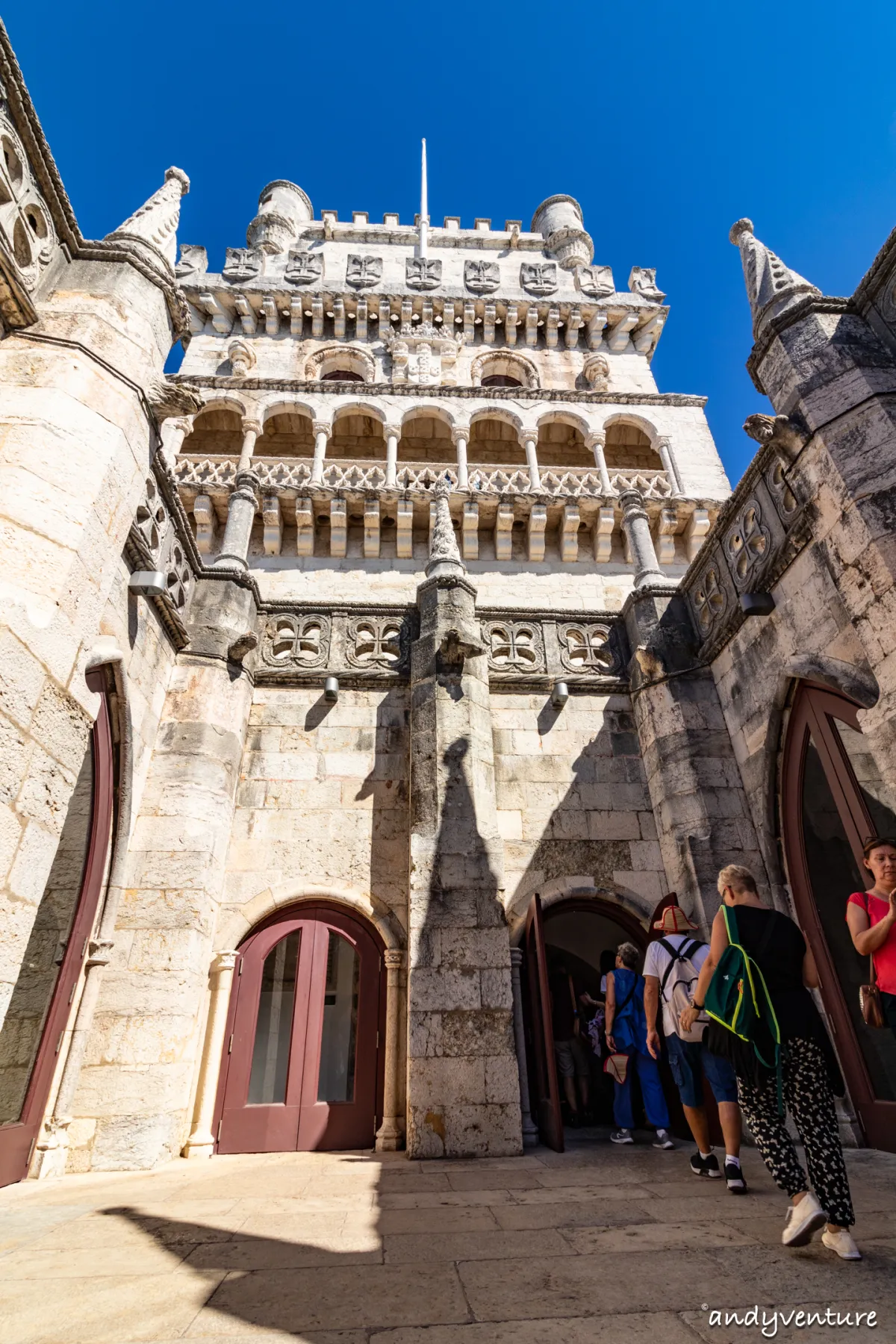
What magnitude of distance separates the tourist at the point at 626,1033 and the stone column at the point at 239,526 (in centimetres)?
631

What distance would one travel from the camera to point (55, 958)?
19.4 feet

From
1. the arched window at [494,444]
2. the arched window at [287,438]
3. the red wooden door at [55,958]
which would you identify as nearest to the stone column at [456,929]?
the red wooden door at [55,958]

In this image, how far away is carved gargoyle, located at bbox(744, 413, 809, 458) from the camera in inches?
222

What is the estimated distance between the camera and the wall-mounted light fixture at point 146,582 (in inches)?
247

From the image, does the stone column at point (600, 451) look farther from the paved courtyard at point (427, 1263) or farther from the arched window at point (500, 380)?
the paved courtyard at point (427, 1263)

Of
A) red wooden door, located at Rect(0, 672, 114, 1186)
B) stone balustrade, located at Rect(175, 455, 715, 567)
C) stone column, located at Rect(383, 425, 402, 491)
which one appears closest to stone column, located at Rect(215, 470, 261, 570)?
stone balustrade, located at Rect(175, 455, 715, 567)

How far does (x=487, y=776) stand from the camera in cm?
743

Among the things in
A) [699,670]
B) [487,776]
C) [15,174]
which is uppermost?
[15,174]

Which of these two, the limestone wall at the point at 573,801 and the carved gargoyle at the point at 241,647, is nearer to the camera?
the limestone wall at the point at 573,801

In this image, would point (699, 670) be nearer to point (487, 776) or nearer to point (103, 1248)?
point (487, 776)

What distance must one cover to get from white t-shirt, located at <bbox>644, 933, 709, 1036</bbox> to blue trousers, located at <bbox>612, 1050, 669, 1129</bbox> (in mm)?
1374

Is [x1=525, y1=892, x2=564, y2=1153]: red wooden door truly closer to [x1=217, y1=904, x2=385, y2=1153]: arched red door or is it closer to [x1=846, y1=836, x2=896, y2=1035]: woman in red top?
[x1=217, y1=904, x2=385, y2=1153]: arched red door

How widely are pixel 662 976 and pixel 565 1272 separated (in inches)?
99.6

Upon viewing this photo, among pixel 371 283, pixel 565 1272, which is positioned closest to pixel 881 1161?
pixel 565 1272
